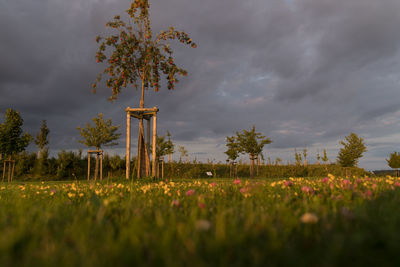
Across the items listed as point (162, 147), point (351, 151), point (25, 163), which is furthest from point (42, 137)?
point (351, 151)

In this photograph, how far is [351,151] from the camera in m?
27.0

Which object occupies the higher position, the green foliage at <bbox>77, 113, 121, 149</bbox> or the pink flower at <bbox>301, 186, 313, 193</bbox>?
the green foliage at <bbox>77, 113, 121, 149</bbox>

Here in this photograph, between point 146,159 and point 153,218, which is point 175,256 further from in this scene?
point 146,159

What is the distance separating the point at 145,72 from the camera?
12.4 meters

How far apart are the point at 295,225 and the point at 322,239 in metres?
0.28

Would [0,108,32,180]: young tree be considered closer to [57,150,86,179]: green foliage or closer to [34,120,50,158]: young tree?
[57,150,86,179]: green foliage

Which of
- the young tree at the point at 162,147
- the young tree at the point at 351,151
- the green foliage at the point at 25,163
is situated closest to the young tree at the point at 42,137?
the green foliage at the point at 25,163

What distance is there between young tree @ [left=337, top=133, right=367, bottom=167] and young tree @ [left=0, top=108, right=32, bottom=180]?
31654mm

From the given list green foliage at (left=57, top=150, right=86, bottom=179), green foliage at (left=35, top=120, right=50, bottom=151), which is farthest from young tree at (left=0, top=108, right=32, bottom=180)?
green foliage at (left=35, top=120, right=50, bottom=151)

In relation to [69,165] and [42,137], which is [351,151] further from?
[42,137]

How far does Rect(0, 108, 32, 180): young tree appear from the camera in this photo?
64.9 feet

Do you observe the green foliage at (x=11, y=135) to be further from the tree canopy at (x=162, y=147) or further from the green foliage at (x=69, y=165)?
the tree canopy at (x=162, y=147)

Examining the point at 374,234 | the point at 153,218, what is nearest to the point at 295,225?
the point at 374,234

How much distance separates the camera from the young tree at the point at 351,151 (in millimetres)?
25672
